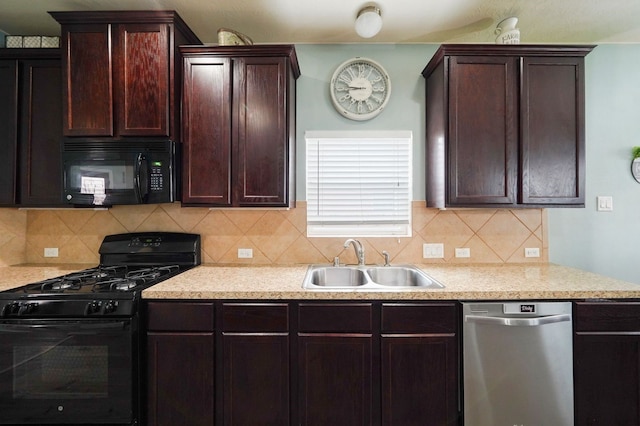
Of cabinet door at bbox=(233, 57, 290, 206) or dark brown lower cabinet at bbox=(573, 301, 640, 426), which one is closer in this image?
dark brown lower cabinet at bbox=(573, 301, 640, 426)

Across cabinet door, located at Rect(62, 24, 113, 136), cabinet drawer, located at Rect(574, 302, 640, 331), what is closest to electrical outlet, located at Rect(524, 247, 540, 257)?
cabinet drawer, located at Rect(574, 302, 640, 331)

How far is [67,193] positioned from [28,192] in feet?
1.21

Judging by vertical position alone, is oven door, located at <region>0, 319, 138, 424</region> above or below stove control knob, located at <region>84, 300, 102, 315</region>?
below

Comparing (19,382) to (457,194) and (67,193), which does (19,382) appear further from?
(457,194)

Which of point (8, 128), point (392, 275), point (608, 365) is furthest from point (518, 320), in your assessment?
point (8, 128)

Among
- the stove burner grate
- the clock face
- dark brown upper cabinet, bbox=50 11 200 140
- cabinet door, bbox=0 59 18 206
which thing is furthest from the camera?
the clock face

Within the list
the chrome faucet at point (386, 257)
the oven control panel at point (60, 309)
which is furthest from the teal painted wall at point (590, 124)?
the oven control panel at point (60, 309)

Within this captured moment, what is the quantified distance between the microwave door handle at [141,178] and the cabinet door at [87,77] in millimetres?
250

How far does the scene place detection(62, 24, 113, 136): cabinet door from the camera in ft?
6.00

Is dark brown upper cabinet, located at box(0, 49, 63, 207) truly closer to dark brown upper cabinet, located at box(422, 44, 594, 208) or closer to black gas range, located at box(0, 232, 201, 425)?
black gas range, located at box(0, 232, 201, 425)

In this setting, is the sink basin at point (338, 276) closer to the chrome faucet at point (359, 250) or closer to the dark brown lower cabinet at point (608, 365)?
the chrome faucet at point (359, 250)

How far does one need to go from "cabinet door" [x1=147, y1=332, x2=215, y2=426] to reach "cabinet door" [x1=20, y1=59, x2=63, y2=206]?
4.26ft

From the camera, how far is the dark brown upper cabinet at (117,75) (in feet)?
6.00

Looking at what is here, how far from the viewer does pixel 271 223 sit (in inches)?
89.3
